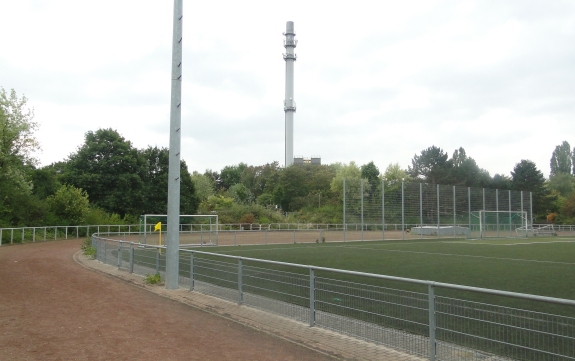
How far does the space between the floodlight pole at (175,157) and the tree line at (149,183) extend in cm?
2695

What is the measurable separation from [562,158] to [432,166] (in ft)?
129

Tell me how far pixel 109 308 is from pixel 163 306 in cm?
103

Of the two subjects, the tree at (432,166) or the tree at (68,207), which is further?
the tree at (432,166)

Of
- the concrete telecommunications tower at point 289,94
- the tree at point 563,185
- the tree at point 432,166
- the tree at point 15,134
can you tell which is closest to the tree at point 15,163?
the tree at point 15,134

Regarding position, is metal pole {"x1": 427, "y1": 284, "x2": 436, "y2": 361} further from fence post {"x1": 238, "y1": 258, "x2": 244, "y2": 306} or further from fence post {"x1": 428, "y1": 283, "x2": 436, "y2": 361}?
fence post {"x1": 238, "y1": 258, "x2": 244, "y2": 306}

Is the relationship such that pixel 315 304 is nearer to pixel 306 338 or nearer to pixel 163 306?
pixel 306 338

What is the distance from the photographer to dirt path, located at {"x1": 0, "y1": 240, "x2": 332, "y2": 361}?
268 inches

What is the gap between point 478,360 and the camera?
6066mm

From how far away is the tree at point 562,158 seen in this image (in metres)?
119

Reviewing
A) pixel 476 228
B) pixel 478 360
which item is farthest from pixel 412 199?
pixel 478 360

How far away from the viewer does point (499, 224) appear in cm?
5019

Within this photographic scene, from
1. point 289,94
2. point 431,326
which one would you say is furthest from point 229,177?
point 431,326

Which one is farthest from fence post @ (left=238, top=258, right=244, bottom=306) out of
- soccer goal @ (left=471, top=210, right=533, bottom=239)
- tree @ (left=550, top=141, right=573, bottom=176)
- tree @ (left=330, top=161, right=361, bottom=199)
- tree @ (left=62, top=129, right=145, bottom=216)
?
tree @ (left=550, top=141, right=573, bottom=176)

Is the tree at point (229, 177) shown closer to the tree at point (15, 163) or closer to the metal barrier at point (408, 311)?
the tree at point (15, 163)
